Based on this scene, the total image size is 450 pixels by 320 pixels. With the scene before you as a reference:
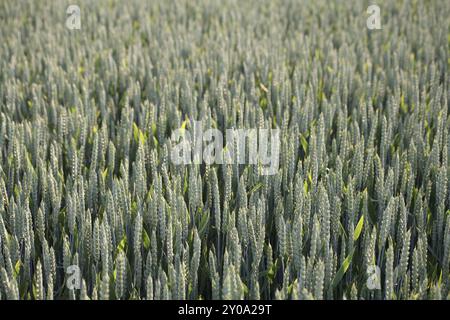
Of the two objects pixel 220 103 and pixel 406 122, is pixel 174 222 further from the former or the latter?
pixel 406 122

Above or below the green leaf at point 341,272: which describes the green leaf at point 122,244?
above

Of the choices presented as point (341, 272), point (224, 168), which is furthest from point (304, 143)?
point (341, 272)

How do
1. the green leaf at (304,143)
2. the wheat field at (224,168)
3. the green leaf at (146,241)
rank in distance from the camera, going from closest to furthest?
the wheat field at (224,168) → the green leaf at (146,241) → the green leaf at (304,143)

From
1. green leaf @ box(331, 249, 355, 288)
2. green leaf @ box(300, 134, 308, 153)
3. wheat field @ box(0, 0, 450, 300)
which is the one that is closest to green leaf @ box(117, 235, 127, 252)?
wheat field @ box(0, 0, 450, 300)

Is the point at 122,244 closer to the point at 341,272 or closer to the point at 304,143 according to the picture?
the point at 341,272

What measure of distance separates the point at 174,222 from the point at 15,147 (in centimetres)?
74

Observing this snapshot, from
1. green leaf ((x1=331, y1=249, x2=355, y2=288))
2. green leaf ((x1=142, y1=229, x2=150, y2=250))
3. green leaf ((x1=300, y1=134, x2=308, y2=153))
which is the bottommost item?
green leaf ((x1=331, y1=249, x2=355, y2=288))

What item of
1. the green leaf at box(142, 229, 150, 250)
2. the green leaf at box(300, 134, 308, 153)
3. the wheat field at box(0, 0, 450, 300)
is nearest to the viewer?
the wheat field at box(0, 0, 450, 300)

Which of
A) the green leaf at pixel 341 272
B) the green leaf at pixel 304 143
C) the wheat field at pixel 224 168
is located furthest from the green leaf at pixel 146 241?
the green leaf at pixel 304 143

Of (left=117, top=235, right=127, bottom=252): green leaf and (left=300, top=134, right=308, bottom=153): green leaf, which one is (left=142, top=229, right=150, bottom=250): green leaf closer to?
(left=117, top=235, right=127, bottom=252): green leaf

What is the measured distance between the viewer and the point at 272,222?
187cm

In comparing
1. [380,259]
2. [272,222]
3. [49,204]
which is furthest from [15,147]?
[380,259]

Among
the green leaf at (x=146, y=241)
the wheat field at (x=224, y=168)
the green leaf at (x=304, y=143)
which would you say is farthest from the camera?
the green leaf at (x=304, y=143)

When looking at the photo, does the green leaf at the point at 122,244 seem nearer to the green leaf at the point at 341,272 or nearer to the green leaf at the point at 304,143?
the green leaf at the point at 341,272
